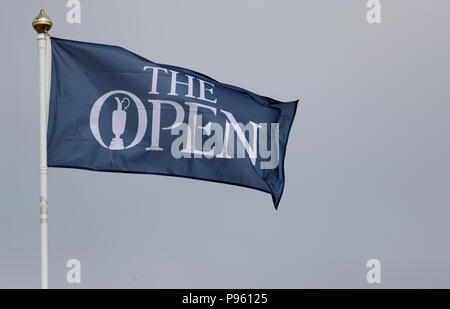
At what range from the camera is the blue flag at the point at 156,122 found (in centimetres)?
3341

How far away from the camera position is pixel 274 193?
3500cm

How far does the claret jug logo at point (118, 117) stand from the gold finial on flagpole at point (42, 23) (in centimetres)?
257

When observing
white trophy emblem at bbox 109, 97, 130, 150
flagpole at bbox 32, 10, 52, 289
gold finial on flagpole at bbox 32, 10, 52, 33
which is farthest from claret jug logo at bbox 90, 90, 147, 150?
gold finial on flagpole at bbox 32, 10, 52, 33

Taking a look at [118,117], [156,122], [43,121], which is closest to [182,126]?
[156,122]

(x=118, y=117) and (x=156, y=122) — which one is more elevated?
(x=118, y=117)

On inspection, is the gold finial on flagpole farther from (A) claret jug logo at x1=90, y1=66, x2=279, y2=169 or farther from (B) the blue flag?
(A) claret jug logo at x1=90, y1=66, x2=279, y2=169

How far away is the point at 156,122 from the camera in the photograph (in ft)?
113

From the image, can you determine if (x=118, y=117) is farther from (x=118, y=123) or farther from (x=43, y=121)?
(x=43, y=121)

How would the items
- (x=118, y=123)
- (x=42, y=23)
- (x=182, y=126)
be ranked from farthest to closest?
(x=182, y=126) → (x=118, y=123) → (x=42, y=23)

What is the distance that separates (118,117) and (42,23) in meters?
3.36

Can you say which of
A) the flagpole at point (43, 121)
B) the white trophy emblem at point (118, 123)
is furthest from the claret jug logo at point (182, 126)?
the flagpole at point (43, 121)

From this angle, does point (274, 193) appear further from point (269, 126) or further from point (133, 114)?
point (133, 114)

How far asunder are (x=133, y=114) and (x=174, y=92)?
1.37 meters

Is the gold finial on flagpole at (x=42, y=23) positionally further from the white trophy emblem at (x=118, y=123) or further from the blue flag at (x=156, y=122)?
the white trophy emblem at (x=118, y=123)
